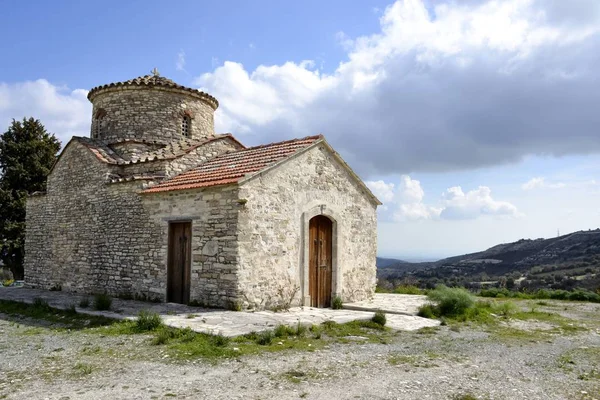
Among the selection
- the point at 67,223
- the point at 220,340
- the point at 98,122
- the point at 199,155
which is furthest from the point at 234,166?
the point at 98,122

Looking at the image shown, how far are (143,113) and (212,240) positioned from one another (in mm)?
7046

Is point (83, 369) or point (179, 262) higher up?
point (179, 262)

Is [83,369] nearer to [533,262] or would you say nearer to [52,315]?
[52,315]

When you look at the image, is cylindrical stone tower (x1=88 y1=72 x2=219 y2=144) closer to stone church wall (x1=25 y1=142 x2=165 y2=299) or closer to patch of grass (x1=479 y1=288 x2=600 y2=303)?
stone church wall (x1=25 y1=142 x2=165 y2=299)

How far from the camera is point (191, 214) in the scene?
11.6 metres

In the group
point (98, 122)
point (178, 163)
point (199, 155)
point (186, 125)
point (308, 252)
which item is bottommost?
point (308, 252)

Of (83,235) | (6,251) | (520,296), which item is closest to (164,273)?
(83,235)

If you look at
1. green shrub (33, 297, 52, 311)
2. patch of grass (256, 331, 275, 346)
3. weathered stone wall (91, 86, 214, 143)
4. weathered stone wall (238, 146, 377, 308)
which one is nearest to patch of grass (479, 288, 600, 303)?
weathered stone wall (238, 146, 377, 308)

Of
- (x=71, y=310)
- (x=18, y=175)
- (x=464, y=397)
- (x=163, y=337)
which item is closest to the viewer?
(x=464, y=397)

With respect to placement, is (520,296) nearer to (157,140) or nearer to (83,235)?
(157,140)

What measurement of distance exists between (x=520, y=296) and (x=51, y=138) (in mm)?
22784

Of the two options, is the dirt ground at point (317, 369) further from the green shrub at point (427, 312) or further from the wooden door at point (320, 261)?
the wooden door at point (320, 261)

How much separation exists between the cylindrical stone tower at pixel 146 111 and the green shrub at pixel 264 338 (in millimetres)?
10080

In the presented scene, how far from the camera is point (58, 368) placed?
6.24 metres
